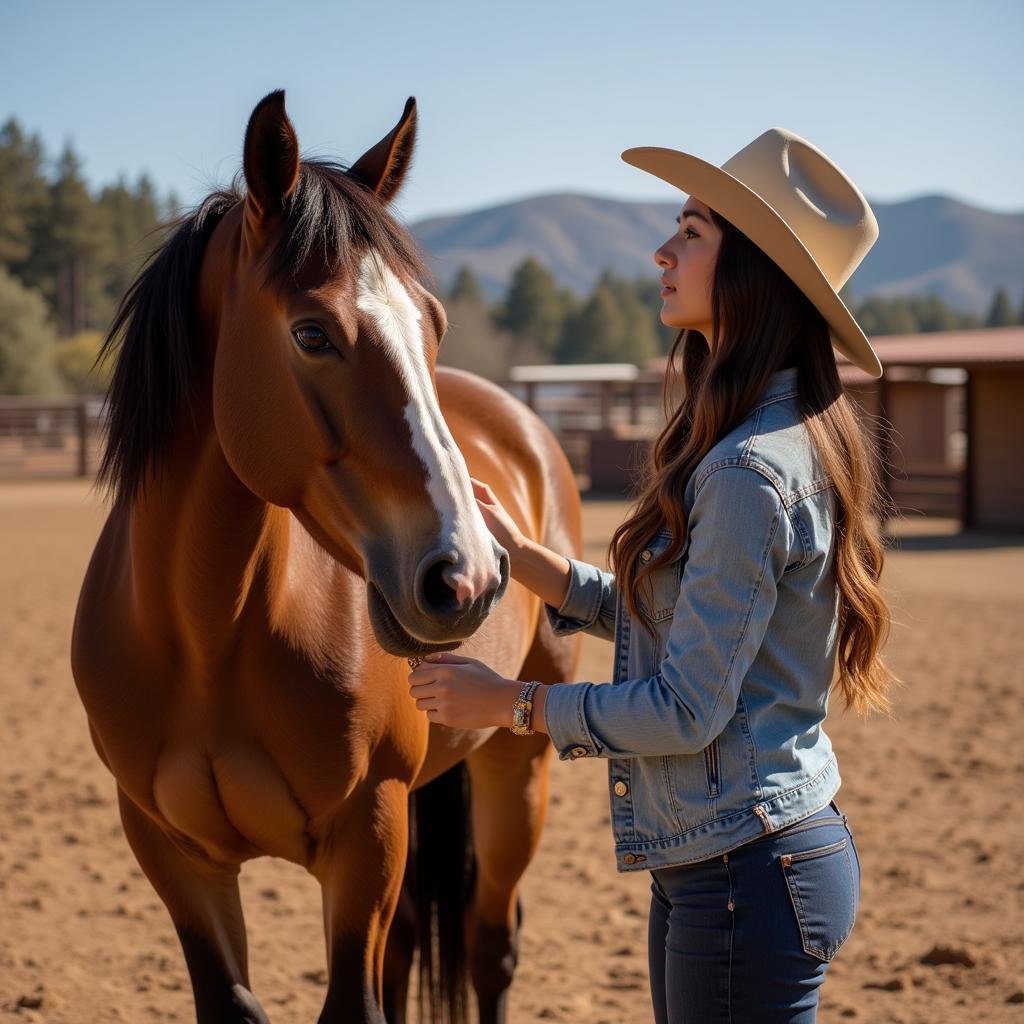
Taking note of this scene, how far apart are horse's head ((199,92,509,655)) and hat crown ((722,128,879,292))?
572 mm

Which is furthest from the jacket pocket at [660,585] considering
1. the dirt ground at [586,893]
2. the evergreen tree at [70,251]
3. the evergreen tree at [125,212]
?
the evergreen tree at [125,212]

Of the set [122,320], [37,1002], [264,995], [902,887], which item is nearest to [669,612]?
[122,320]

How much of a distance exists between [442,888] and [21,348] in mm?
42646

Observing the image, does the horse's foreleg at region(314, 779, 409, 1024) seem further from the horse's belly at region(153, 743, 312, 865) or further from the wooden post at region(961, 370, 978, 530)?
the wooden post at region(961, 370, 978, 530)

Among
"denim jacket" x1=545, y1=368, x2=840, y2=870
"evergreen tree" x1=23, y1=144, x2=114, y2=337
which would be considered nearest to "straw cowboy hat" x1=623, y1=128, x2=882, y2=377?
"denim jacket" x1=545, y1=368, x2=840, y2=870

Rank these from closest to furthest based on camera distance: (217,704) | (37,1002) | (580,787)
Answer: (217,704), (37,1002), (580,787)

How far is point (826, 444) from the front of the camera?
1646mm

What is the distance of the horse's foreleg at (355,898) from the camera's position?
223 centimetres

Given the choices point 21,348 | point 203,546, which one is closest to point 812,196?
point 203,546

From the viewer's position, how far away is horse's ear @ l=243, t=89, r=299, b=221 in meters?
1.77

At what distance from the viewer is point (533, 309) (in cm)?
7269

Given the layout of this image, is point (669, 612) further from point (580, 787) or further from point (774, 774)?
point (580, 787)

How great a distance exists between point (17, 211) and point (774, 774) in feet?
209

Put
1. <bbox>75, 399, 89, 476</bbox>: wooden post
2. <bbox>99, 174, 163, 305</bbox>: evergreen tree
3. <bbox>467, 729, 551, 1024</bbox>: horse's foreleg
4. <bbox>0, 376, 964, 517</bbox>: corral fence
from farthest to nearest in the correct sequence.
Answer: <bbox>99, 174, 163, 305</bbox>: evergreen tree → <bbox>75, 399, 89, 476</bbox>: wooden post → <bbox>0, 376, 964, 517</bbox>: corral fence → <bbox>467, 729, 551, 1024</bbox>: horse's foreleg
